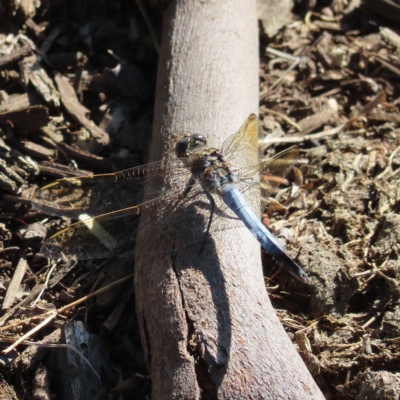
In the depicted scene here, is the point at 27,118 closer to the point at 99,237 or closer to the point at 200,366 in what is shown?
the point at 99,237

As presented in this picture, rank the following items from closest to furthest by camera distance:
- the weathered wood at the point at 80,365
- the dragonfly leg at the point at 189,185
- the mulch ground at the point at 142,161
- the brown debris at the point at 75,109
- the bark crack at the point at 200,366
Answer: the bark crack at the point at 200,366 < the weathered wood at the point at 80,365 < the mulch ground at the point at 142,161 < the dragonfly leg at the point at 189,185 < the brown debris at the point at 75,109

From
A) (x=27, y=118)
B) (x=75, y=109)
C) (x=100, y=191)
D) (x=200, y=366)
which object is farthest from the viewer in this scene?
(x=75, y=109)

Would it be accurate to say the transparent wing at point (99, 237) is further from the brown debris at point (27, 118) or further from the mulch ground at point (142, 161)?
the brown debris at point (27, 118)

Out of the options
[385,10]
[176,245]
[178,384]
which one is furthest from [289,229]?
[385,10]

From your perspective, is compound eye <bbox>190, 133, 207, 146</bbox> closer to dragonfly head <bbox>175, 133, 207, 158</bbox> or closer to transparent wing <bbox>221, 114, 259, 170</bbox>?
dragonfly head <bbox>175, 133, 207, 158</bbox>

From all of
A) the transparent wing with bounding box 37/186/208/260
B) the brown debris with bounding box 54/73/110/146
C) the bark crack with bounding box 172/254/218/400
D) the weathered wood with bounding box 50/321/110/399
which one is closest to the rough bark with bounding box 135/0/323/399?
the bark crack with bounding box 172/254/218/400

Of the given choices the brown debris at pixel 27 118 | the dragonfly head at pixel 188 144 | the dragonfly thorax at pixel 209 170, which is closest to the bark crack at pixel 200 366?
the dragonfly thorax at pixel 209 170

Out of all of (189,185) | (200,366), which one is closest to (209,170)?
(189,185)

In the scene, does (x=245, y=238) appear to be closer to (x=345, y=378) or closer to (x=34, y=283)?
(x=345, y=378)
